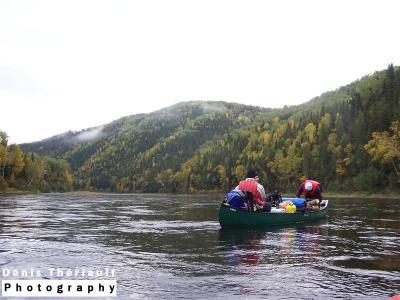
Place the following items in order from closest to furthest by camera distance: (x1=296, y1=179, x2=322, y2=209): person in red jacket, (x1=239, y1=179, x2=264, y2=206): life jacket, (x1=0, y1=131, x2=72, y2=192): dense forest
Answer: (x1=239, y1=179, x2=264, y2=206): life jacket → (x1=296, y1=179, x2=322, y2=209): person in red jacket → (x1=0, y1=131, x2=72, y2=192): dense forest

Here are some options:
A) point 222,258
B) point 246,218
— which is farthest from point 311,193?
point 222,258

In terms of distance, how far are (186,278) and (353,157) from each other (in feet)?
342

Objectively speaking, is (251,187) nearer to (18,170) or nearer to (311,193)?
(311,193)

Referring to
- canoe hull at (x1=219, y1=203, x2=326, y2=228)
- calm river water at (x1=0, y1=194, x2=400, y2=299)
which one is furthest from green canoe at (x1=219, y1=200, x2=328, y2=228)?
calm river water at (x1=0, y1=194, x2=400, y2=299)

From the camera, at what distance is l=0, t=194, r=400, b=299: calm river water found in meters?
10.3

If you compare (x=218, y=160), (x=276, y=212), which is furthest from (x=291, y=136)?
(x=276, y=212)

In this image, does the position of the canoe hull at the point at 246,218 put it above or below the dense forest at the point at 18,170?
below

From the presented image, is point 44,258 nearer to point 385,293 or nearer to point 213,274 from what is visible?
point 213,274

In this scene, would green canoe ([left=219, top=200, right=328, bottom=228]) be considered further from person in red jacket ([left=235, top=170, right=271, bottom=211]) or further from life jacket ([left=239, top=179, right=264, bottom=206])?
life jacket ([left=239, top=179, right=264, bottom=206])

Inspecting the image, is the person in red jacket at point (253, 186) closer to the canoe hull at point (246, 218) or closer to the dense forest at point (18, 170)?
the canoe hull at point (246, 218)

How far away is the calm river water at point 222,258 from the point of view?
10.3 metres

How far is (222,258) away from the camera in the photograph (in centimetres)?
1437

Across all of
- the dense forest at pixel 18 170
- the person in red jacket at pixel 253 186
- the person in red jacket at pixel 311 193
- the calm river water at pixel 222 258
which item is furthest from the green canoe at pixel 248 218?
the dense forest at pixel 18 170

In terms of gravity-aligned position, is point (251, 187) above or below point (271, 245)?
above
